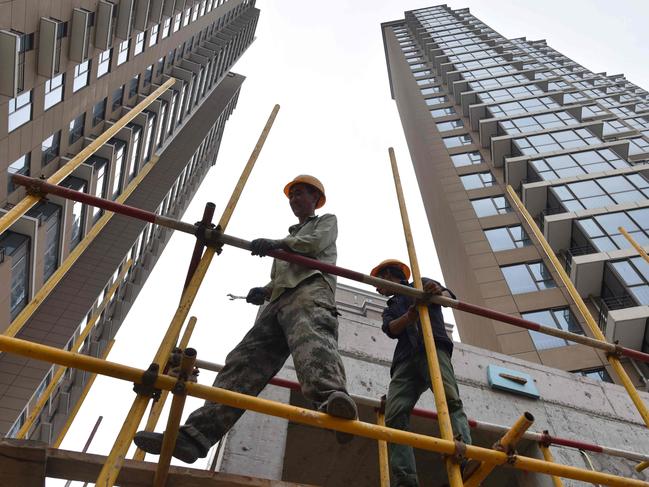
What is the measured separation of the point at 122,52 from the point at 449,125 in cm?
2121

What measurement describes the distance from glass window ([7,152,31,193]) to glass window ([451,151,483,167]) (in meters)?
21.6

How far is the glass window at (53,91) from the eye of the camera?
15492 mm

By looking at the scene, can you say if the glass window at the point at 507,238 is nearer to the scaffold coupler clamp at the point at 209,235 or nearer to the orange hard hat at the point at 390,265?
the orange hard hat at the point at 390,265

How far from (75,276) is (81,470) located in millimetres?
28666

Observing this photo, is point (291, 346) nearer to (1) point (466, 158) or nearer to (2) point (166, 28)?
(1) point (466, 158)

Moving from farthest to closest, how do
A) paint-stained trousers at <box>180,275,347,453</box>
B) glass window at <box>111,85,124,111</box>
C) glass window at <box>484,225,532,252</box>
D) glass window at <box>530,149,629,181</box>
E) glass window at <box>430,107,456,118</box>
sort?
glass window at <box>430,107,456,118</box>
glass window at <box>530,149,629,181</box>
glass window at <box>111,85,124,111</box>
glass window at <box>484,225,532,252</box>
paint-stained trousers at <box>180,275,347,453</box>

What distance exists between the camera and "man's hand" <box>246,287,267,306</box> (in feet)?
12.5

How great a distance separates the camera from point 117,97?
73.8 feet

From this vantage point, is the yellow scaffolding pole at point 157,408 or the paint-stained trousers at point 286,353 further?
the yellow scaffolding pole at point 157,408

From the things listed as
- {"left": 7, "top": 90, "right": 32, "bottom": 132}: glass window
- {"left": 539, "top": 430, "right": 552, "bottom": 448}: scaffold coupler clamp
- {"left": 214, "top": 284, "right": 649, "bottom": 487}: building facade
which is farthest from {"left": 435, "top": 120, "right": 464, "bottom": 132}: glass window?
{"left": 539, "top": 430, "right": 552, "bottom": 448}: scaffold coupler clamp

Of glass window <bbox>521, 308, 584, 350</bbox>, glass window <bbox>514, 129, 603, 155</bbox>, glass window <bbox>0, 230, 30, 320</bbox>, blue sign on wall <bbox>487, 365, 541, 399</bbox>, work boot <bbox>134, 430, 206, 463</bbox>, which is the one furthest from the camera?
glass window <bbox>514, 129, 603, 155</bbox>

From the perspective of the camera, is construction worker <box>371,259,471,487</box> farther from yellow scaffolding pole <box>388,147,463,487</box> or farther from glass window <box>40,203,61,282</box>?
glass window <box>40,203,61,282</box>

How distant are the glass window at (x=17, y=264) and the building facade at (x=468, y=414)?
12275 millimetres

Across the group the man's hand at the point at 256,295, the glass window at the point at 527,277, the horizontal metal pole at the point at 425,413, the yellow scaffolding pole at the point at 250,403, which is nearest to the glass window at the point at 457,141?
the glass window at the point at 527,277
